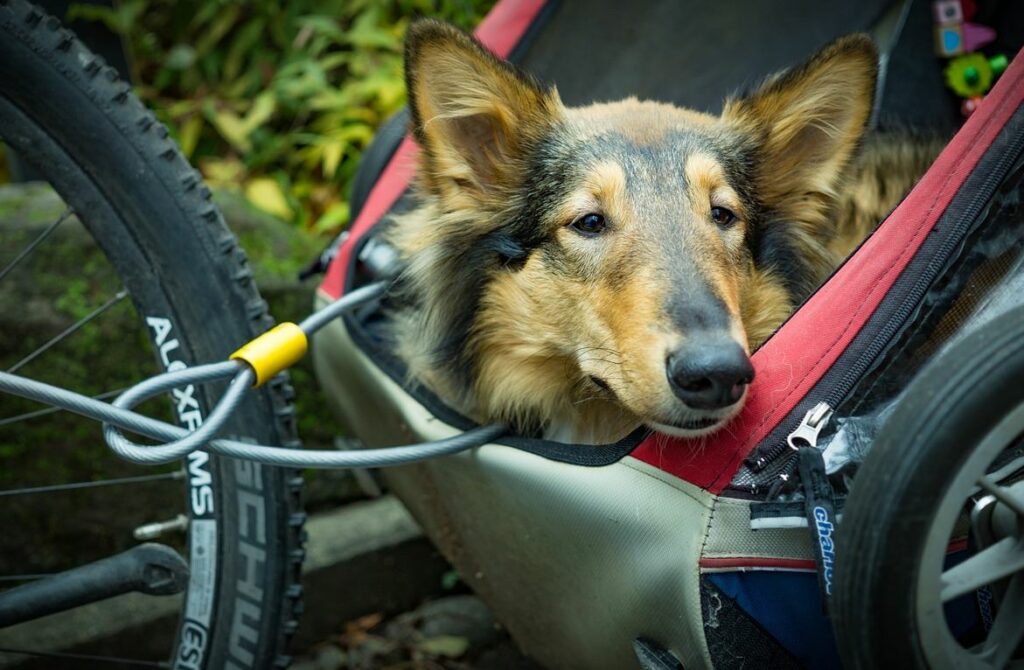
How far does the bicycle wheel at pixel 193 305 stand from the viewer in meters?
1.88

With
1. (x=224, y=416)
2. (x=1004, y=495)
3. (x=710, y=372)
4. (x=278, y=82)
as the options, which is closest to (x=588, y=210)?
(x=710, y=372)

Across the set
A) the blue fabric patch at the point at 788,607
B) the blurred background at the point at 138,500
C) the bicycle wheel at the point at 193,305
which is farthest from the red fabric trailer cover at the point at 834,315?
the blurred background at the point at 138,500

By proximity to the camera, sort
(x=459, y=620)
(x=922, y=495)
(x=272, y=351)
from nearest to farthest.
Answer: (x=922, y=495) < (x=272, y=351) < (x=459, y=620)

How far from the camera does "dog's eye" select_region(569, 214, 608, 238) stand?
1.88 metres

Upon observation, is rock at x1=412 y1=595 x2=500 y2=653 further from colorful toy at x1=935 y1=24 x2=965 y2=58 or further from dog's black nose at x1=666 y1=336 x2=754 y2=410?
colorful toy at x1=935 y1=24 x2=965 y2=58

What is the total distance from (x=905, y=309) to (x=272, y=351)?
3.73ft

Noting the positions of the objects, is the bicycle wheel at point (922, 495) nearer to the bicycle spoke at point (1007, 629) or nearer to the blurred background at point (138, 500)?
the bicycle spoke at point (1007, 629)

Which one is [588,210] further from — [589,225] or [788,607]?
[788,607]

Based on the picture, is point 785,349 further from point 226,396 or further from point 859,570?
point 226,396

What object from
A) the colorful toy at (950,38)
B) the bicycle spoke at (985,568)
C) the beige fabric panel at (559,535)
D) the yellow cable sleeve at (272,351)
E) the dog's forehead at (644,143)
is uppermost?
the colorful toy at (950,38)

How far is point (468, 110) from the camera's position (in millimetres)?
1975

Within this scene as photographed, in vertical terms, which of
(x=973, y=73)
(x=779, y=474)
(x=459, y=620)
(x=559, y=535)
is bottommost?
(x=459, y=620)

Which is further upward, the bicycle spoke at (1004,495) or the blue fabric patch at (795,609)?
the bicycle spoke at (1004,495)

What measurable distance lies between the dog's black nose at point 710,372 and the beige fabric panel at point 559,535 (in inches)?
5.7
